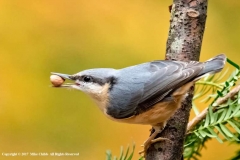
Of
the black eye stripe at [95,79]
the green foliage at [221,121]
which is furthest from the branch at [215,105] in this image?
the black eye stripe at [95,79]

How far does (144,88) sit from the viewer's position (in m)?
0.88

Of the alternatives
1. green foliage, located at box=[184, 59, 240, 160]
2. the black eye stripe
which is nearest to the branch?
green foliage, located at box=[184, 59, 240, 160]

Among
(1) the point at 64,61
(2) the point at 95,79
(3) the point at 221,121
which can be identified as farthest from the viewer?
(1) the point at 64,61

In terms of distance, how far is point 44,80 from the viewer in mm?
1426

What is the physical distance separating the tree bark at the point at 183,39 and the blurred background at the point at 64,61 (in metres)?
0.49

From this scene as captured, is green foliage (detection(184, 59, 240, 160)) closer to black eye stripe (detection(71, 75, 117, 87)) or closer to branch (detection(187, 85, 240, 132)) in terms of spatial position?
branch (detection(187, 85, 240, 132))

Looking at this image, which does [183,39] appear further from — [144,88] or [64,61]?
[64,61]

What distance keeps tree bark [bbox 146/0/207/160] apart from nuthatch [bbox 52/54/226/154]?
20 mm

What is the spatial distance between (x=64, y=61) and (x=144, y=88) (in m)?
0.60

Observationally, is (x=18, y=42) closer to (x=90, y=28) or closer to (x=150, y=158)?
(x=90, y=28)

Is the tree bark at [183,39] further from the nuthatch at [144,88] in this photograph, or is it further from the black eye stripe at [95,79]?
the black eye stripe at [95,79]

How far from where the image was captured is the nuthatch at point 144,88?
87 centimetres

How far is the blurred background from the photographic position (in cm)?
138

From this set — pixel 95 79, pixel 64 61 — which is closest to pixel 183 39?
pixel 95 79
